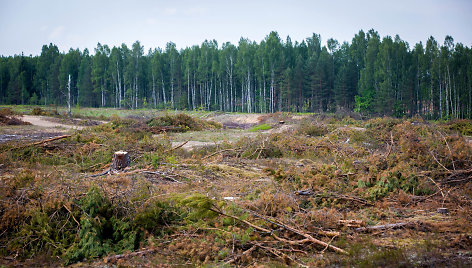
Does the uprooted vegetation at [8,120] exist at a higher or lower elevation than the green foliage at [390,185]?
higher

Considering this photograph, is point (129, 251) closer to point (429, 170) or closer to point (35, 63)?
point (429, 170)

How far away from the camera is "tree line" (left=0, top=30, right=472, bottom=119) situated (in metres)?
45.9

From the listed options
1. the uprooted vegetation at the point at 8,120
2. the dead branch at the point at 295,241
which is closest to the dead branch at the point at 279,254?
the dead branch at the point at 295,241

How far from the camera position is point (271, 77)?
55156mm

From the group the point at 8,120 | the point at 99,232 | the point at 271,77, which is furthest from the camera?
Result: the point at 271,77

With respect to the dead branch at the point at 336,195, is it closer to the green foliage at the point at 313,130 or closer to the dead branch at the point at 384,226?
the dead branch at the point at 384,226

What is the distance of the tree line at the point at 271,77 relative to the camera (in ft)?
151

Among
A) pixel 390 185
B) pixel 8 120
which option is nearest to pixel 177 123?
pixel 8 120

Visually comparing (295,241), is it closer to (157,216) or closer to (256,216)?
(256,216)

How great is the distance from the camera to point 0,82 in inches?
2724

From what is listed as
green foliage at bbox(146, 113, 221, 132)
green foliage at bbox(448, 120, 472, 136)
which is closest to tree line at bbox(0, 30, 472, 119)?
green foliage at bbox(448, 120, 472, 136)

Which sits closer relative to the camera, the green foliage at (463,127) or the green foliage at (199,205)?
the green foliage at (199,205)

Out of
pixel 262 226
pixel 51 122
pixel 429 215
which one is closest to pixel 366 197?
pixel 429 215

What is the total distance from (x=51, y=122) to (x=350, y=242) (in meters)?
26.1
